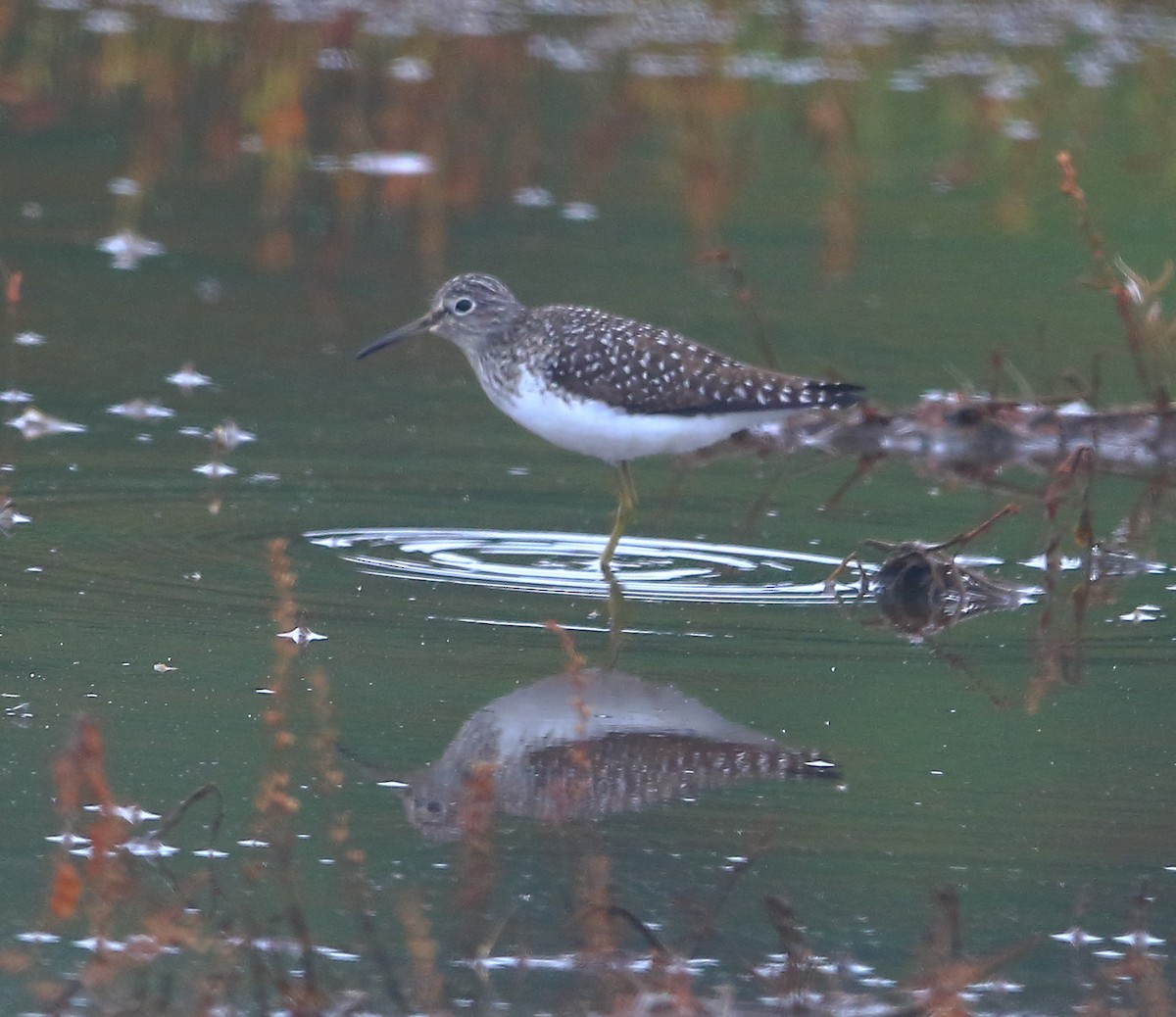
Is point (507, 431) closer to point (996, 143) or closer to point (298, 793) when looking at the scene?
point (298, 793)

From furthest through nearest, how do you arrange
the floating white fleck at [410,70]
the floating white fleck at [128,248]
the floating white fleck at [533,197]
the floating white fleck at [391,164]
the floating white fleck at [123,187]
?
the floating white fleck at [410,70] → the floating white fleck at [391,164] → the floating white fleck at [533,197] → the floating white fleck at [123,187] → the floating white fleck at [128,248]

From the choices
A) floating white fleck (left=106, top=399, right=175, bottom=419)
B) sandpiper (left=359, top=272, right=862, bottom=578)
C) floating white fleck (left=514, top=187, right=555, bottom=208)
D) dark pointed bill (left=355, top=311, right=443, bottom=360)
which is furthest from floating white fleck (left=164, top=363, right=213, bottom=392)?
floating white fleck (left=514, top=187, right=555, bottom=208)

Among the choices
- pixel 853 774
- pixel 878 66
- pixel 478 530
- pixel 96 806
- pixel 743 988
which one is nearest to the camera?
pixel 743 988

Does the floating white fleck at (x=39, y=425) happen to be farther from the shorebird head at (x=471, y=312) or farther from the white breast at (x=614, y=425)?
the white breast at (x=614, y=425)

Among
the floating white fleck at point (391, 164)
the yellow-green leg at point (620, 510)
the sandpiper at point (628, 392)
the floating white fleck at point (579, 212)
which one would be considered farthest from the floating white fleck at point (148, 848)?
the floating white fleck at point (391, 164)

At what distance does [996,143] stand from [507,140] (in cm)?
291

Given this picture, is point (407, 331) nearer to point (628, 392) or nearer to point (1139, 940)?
point (628, 392)

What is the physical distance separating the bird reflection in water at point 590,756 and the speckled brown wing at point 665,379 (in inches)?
56.8

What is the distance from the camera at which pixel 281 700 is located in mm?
4695

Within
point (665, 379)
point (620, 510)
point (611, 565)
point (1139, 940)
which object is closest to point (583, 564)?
point (611, 565)

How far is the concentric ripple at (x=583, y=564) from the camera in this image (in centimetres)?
574

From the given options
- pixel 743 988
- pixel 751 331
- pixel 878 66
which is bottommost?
pixel 743 988

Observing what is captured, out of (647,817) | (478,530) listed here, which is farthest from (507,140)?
(647,817)

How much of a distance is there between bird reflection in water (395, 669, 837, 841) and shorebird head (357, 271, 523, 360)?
6.59 feet
